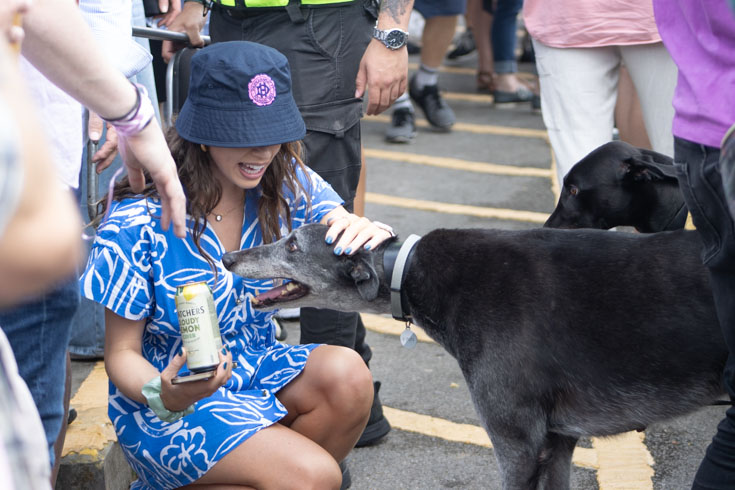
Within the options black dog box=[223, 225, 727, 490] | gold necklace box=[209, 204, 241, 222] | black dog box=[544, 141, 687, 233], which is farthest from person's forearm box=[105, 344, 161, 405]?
black dog box=[544, 141, 687, 233]

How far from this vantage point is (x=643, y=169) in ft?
12.3

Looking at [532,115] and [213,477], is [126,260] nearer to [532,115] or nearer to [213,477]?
[213,477]

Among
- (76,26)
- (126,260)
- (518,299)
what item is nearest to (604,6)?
(518,299)

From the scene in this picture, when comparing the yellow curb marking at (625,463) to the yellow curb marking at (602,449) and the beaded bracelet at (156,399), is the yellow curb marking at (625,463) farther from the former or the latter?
the beaded bracelet at (156,399)

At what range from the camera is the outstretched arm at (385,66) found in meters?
3.41

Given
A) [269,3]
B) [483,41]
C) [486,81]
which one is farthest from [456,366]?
[486,81]

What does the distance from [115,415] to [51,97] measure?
983mm

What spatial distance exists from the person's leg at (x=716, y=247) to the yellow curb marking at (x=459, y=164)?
5.11 metres

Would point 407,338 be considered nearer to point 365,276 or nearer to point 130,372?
point 365,276

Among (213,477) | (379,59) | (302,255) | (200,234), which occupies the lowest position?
(213,477)

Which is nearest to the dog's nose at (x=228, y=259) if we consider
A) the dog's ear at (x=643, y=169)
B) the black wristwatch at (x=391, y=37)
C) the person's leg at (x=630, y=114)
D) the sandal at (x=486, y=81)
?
the black wristwatch at (x=391, y=37)

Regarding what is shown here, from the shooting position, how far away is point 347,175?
3596 millimetres

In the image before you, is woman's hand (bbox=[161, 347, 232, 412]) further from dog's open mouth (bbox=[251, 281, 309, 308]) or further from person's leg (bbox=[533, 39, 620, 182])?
person's leg (bbox=[533, 39, 620, 182])

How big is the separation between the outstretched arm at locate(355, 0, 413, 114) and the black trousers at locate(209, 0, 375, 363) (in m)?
0.07
